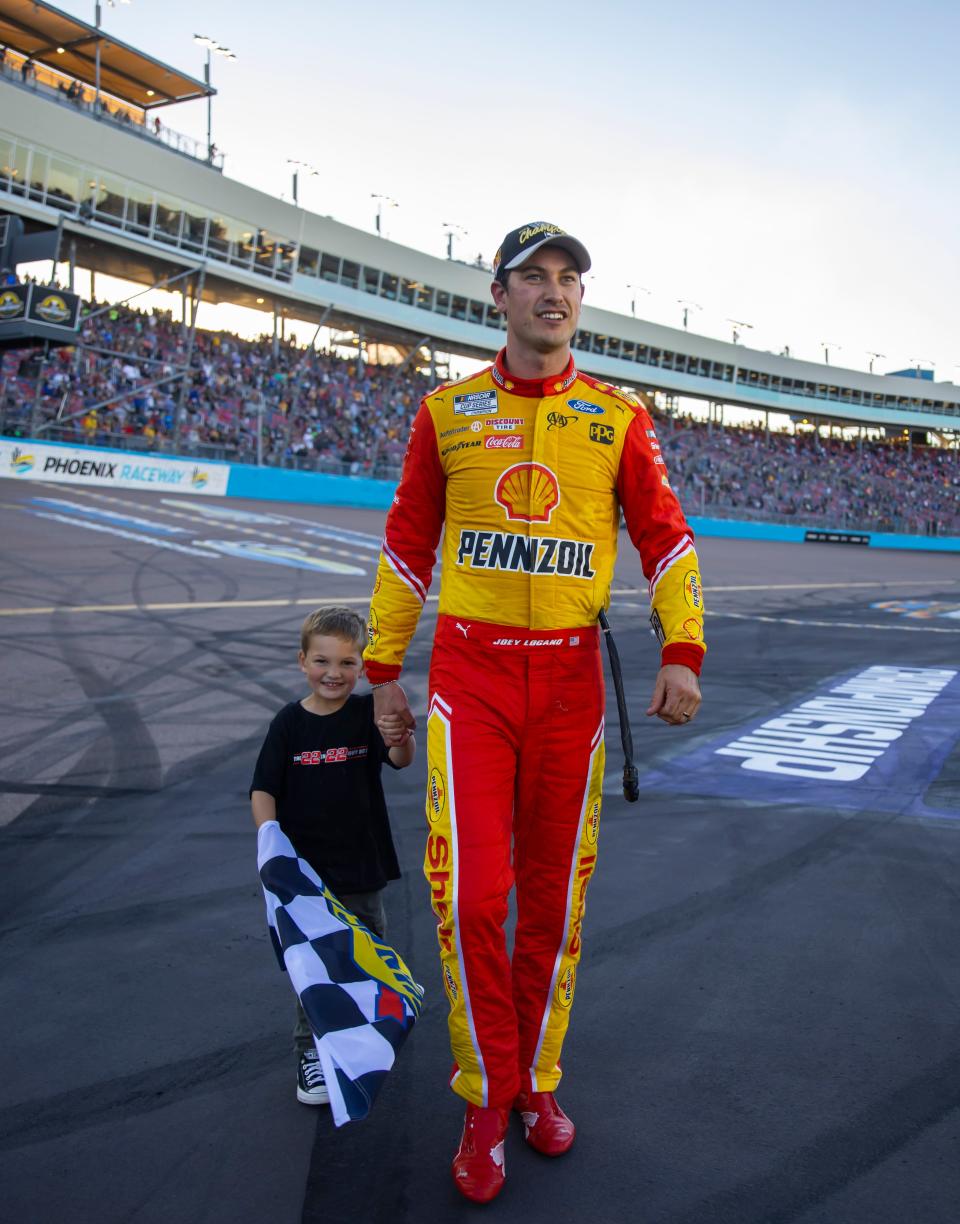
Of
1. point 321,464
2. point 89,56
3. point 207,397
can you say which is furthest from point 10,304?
point 89,56

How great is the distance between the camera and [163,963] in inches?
123

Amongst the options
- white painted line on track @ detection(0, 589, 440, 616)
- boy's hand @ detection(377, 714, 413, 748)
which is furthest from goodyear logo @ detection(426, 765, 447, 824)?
white painted line on track @ detection(0, 589, 440, 616)

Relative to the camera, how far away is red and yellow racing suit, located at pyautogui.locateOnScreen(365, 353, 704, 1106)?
2.36 m

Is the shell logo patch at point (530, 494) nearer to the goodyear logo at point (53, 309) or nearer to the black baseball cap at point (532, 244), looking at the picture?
the black baseball cap at point (532, 244)

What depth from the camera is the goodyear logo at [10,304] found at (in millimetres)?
18250

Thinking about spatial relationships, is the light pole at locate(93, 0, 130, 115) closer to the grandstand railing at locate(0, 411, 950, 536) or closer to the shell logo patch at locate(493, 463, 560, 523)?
the grandstand railing at locate(0, 411, 950, 536)

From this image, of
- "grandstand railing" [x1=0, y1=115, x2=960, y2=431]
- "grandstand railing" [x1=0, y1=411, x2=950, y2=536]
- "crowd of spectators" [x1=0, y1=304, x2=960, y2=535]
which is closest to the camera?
"grandstand railing" [x1=0, y1=411, x2=950, y2=536]

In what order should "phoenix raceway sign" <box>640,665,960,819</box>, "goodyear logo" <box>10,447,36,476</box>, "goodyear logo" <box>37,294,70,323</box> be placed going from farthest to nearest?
1. "goodyear logo" <box>10,447,36,476</box>
2. "goodyear logo" <box>37,294,70,323</box>
3. "phoenix raceway sign" <box>640,665,960,819</box>

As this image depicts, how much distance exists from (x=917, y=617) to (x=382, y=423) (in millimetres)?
24261

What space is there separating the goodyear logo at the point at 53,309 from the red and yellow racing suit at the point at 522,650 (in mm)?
18285

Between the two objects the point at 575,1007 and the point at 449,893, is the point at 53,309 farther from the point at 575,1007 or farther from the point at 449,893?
the point at 449,893

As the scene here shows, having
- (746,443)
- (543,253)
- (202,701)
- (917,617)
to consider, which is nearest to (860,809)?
(543,253)

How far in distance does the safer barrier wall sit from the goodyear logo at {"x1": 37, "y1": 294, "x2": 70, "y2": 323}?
3671 mm

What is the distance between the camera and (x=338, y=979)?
232 cm
